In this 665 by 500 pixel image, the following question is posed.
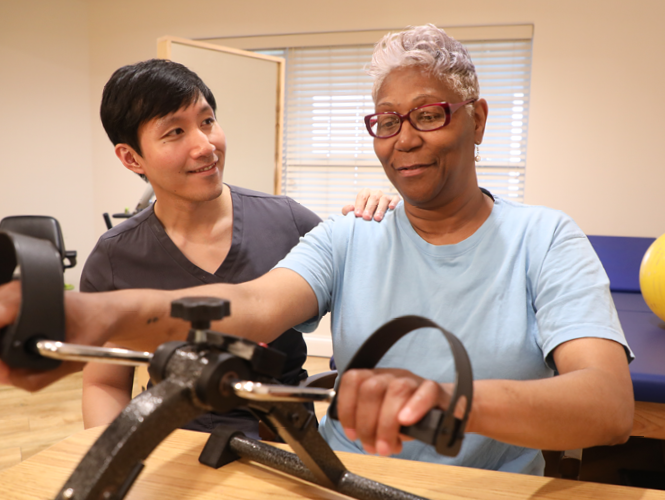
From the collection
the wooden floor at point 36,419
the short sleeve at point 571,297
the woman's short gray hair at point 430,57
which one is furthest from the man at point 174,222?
the wooden floor at point 36,419

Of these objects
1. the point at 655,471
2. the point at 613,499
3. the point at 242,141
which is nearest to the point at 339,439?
the point at 613,499

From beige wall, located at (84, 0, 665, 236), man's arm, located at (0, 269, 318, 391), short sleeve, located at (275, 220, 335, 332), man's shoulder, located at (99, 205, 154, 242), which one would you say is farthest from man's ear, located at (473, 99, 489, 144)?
beige wall, located at (84, 0, 665, 236)

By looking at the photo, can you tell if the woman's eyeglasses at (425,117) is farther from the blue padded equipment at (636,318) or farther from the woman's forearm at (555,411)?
the blue padded equipment at (636,318)

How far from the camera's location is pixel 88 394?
142cm

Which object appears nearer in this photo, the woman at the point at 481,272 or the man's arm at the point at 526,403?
the man's arm at the point at 526,403

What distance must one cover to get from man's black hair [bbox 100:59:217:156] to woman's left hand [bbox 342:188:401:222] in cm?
57

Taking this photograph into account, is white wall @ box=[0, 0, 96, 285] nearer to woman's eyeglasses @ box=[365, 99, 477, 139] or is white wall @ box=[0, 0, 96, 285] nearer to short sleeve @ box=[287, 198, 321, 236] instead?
short sleeve @ box=[287, 198, 321, 236]

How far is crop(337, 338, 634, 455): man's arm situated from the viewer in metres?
0.51

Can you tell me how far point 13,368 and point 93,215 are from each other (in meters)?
4.64

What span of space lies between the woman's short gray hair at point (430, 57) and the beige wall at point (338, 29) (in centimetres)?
281

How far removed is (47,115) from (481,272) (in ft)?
14.4

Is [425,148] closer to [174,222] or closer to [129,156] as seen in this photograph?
[174,222]

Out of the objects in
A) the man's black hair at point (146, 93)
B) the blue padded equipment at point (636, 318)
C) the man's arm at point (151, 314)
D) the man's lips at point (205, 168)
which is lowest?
the blue padded equipment at point (636, 318)

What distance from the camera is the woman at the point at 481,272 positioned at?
81cm
